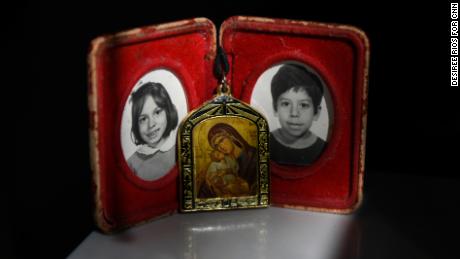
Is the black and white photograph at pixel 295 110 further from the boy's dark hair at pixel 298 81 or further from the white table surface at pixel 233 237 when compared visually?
the white table surface at pixel 233 237

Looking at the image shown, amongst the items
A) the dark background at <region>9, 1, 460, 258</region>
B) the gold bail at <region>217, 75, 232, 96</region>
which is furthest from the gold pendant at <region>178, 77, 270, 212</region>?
the dark background at <region>9, 1, 460, 258</region>

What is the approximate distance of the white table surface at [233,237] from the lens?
49.6 inches

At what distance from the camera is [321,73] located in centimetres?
136

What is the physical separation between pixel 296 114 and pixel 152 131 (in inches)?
11.5

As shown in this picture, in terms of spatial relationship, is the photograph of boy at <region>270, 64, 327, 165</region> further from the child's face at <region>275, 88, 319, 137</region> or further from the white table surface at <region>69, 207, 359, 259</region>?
the white table surface at <region>69, 207, 359, 259</region>

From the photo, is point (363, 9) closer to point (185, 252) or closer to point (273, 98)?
point (273, 98)

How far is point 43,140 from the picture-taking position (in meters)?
1.54

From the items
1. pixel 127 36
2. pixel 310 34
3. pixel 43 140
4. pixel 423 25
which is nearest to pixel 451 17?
pixel 423 25

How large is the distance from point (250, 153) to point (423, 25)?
55 cm

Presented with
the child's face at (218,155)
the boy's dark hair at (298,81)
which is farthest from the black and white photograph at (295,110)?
the child's face at (218,155)

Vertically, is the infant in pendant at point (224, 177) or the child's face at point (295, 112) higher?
the child's face at point (295, 112)

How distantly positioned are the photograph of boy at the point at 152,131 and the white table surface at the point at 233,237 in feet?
0.37

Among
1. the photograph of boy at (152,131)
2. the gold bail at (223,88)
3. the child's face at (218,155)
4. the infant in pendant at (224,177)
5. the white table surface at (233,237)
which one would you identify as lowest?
the white table surface at (233,237)

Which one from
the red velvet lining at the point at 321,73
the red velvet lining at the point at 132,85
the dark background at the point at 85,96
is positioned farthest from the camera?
the dark background at the point at 85,96
